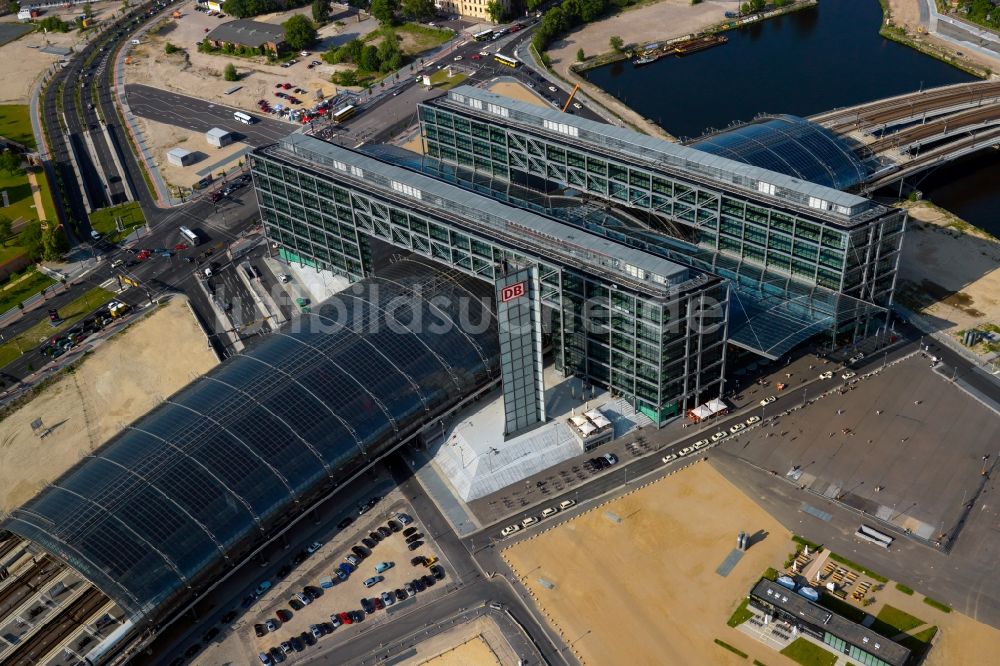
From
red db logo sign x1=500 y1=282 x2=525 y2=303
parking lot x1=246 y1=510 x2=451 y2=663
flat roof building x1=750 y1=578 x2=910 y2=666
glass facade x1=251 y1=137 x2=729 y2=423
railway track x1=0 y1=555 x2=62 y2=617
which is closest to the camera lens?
flat roof building x1=750 y1=578 x2=910 y2=666

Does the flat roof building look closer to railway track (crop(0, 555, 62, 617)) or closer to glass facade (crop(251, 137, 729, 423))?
glass facade (crop(251, 137, 729, 423))

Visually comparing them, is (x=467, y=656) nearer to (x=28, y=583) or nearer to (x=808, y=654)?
(x=808, y=654)

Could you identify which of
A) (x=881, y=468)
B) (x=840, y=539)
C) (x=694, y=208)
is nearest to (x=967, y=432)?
(x=881, y=468)

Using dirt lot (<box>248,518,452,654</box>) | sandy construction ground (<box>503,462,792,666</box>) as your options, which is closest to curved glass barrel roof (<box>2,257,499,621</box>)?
dirt lot (<box>248,518,452,654</box>)

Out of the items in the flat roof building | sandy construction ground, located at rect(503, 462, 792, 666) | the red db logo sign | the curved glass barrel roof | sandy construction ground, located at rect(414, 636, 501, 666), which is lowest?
sandy construction ground, located at rect(414, 636, 501, 666)

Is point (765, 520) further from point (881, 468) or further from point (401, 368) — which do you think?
point (401, 368)

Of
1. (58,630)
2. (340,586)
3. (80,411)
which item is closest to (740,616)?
(340,586)

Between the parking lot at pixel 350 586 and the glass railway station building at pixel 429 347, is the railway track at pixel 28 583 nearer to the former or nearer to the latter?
the glass railway station building at pixel 429 347

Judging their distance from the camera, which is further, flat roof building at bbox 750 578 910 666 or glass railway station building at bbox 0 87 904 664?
glass railway station building at bbox 0 87 904 664

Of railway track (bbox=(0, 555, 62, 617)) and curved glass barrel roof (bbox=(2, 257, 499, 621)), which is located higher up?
curved glass barrel roof (bbox=(2, 257, 499, 621))

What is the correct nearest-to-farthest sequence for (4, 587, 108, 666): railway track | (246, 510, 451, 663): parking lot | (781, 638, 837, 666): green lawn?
(781, 638, 837, 666): green lawn, (4, 587, 108, 666): railway track, (246, 510, 451, 663): parking lot
